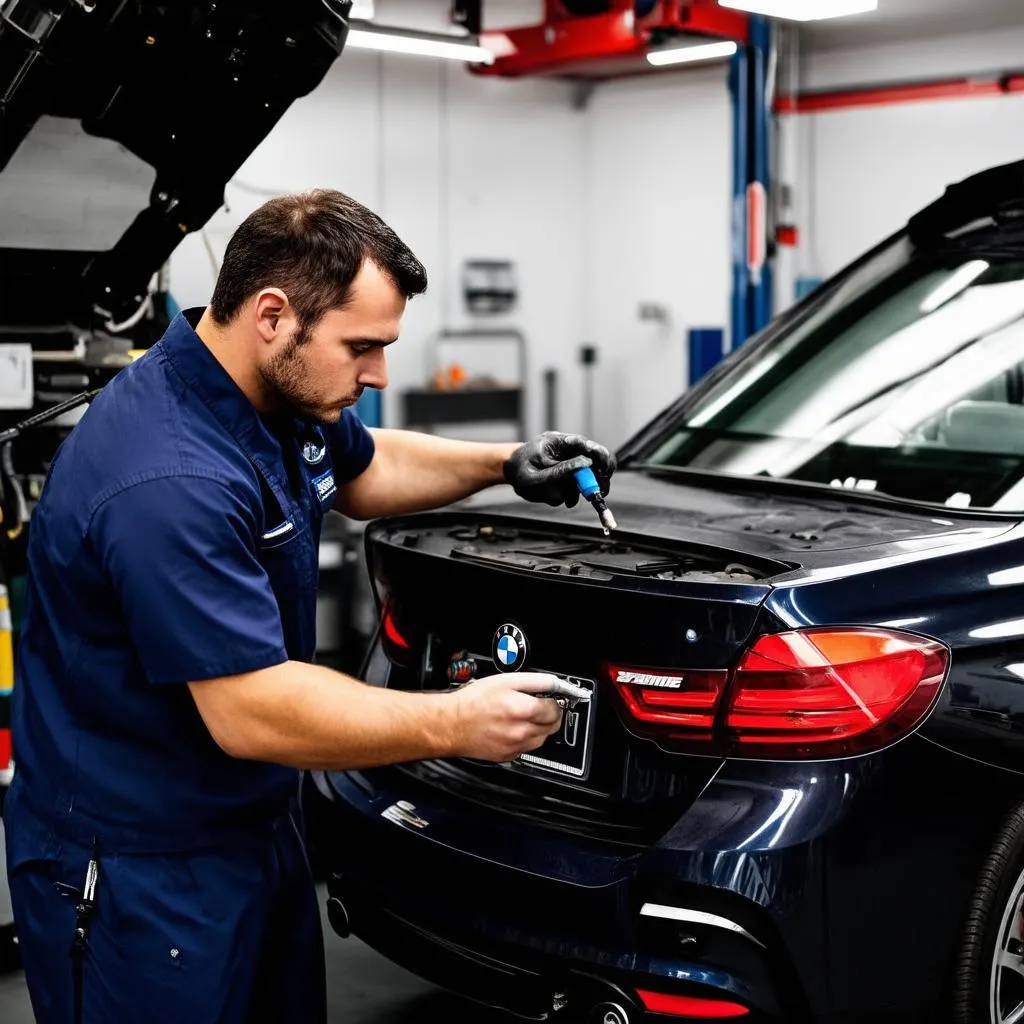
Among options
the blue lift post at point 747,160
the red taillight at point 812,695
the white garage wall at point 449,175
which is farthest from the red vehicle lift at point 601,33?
the red taillight at point 812,695

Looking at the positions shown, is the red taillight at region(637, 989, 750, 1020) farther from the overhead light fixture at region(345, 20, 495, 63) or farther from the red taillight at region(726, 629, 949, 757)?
the overhead light fixture at region(345, 20, 495, 63)

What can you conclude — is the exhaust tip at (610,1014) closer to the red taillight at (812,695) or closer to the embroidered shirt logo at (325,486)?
the red taillight at (812,695)

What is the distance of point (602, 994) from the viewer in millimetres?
1889

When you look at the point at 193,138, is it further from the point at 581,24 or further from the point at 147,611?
the point at 581,24

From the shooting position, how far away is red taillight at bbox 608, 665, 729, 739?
74.9 inches

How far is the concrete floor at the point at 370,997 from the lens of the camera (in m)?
2.80

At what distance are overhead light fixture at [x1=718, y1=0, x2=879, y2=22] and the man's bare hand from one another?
3.70 meters

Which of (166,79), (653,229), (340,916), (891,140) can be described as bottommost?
(340,916)

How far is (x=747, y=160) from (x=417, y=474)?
6.24 m

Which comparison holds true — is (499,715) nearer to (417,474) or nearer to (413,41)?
(417,474)

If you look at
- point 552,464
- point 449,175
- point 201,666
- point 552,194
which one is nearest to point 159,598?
point 201,666

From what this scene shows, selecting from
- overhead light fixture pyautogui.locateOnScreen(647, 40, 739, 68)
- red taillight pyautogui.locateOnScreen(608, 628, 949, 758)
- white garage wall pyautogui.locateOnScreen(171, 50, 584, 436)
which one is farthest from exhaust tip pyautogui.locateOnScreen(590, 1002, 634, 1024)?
overhead light fixture pyautogui.locateOnScreen(647, 40, 739, 68)

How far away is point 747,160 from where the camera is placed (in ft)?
27.0

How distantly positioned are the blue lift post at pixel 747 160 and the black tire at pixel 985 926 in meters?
6.34
